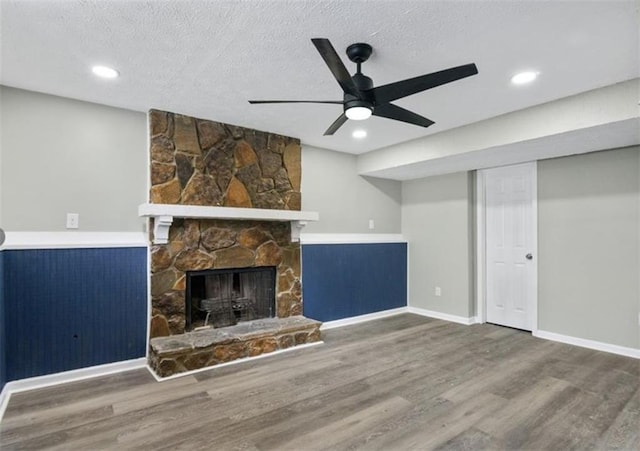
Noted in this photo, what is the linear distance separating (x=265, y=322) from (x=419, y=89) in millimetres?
2722

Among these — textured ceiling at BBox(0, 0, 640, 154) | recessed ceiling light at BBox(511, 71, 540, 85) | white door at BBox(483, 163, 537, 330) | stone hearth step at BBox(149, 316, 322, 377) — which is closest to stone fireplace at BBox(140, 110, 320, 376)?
stone hearth step at BBox(149, 316, 322, 377)

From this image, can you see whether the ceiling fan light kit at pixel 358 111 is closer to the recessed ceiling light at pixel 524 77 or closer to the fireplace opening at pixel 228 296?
the recessed ceiling light at pixel 524 77

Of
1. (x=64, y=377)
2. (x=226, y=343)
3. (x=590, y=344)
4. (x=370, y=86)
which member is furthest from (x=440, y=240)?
(x=64, y=377)

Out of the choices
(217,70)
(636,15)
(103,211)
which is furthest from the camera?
(103,211)

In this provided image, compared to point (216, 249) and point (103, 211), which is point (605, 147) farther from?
point (103, 211)

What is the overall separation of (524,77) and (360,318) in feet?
10.9

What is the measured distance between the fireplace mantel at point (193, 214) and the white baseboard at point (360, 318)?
1.52 metres

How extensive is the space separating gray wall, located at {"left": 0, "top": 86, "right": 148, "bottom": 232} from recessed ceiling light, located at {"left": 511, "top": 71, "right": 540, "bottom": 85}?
10.2 feet

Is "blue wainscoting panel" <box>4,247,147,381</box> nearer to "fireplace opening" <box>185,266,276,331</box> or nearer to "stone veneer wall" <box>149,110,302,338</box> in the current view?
"stone veneer wall" <box>149,110,302,338</box>

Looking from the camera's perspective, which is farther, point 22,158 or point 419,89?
point 22,158

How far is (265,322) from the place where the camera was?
149 inches

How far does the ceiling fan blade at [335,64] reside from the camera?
1.71 m

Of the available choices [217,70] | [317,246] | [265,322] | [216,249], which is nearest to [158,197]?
[216,249]

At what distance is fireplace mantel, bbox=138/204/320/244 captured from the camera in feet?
9.97
